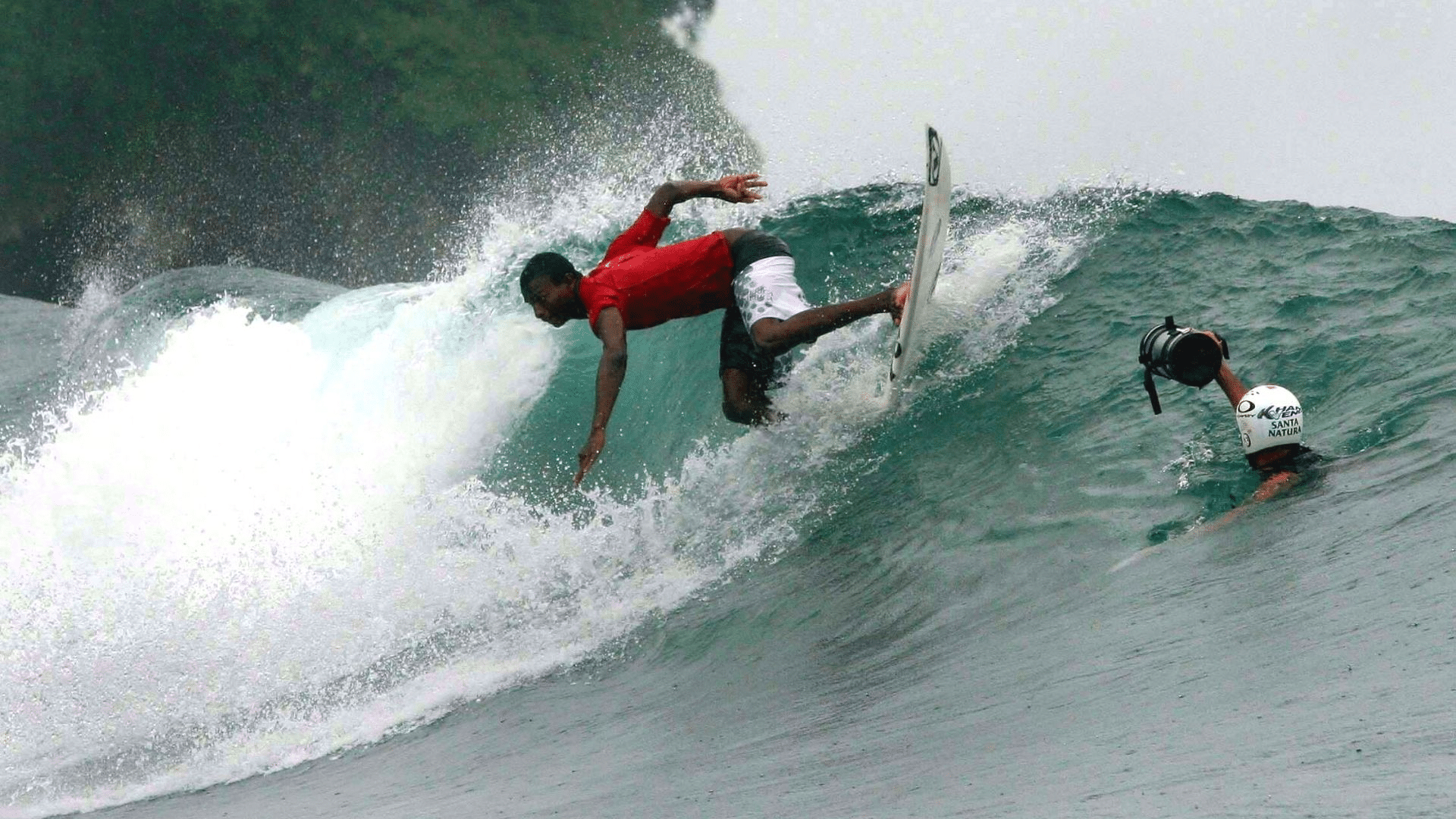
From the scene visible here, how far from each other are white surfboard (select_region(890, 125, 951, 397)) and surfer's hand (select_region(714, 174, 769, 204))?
0.84m

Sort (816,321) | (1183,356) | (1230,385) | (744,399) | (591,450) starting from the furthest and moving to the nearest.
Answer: (744,399) → (816,321) → (591,450) → (1230,385) → (1183,356)

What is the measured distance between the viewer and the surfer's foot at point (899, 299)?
19.0ft

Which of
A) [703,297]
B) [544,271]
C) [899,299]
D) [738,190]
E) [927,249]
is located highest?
[738,190]

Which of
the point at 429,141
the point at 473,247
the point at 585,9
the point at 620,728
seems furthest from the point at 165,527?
the point at 585,9

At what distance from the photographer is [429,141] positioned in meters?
33.6

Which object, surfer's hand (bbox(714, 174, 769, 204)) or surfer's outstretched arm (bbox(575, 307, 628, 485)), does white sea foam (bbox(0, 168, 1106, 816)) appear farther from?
surfer's hand (bbox(714, 174, 769, 204))

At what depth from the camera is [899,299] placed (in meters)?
5.79

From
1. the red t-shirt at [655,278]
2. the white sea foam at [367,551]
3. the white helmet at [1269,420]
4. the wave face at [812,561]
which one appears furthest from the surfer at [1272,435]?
the red t-shirt at [655,278]

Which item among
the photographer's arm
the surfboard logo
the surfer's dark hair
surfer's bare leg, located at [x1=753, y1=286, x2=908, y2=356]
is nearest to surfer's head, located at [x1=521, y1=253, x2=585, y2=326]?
the surfer's dark hair

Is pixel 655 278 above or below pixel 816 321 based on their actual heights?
above

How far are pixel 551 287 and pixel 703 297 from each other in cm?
90

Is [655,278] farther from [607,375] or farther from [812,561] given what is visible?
[812,561]

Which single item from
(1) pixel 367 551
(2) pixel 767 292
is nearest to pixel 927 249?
(2) pixel 767 292

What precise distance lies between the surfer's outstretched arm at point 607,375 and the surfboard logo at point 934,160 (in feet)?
5.34
